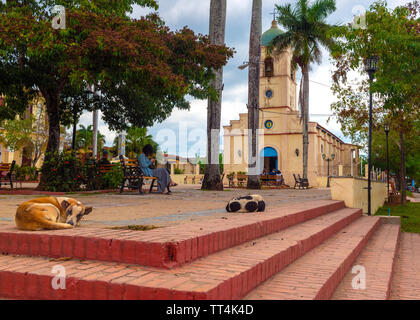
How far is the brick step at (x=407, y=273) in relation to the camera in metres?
4.00

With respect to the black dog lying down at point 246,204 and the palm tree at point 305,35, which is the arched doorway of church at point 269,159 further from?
the black dog lying down at point 246,204

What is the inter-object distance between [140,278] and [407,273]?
4203 millimetres

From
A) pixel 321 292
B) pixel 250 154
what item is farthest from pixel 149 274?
pixel 250 154

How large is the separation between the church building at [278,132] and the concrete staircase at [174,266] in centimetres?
3396

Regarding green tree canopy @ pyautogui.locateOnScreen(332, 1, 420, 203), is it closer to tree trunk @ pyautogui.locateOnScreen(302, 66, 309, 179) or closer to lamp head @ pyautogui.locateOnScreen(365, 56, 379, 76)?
lamp head @ pyautogui.locateOnScreen(365, 56, 379, 76)

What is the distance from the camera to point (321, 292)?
2875 millimetres

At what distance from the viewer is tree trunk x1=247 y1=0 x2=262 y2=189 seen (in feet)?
61.0

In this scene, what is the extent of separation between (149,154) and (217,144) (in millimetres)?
4672

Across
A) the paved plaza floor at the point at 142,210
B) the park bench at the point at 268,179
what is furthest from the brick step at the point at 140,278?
the park bench at the point at 268,179

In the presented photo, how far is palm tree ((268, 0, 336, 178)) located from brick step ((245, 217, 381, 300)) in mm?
23351

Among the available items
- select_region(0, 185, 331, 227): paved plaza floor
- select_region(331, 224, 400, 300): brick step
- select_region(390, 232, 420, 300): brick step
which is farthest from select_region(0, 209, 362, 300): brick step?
select_region(390, 232, 420, 300): brick step

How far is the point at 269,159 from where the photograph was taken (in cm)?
4041

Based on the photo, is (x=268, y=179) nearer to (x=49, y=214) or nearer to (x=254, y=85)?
(x=254, y=85)
